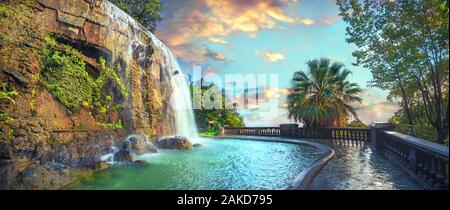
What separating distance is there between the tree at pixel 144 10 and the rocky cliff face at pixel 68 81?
41.3 ft

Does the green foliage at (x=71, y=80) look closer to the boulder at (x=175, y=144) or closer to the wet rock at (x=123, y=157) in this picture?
the wet rock at (x=123, y=157)

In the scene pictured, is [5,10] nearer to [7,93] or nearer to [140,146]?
[7,93]

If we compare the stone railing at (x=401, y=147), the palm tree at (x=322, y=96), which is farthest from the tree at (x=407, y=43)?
the palm tree at (x=322, y=96)

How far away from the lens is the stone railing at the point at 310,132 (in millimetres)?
16094

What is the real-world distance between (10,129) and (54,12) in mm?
6330

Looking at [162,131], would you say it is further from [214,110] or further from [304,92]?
[214,110]

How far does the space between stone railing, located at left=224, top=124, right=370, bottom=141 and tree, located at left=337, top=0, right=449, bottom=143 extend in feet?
11.3

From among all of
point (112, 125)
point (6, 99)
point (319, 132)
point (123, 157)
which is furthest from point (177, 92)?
point (6, 99)

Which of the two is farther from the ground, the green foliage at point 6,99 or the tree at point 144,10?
the tree at point 144,10

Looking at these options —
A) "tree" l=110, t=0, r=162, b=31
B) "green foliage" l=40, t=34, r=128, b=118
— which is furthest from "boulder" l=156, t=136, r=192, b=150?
"tree" l=110, t=0, r=162, b=31

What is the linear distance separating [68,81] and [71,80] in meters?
0.22

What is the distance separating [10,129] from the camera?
917 cm
